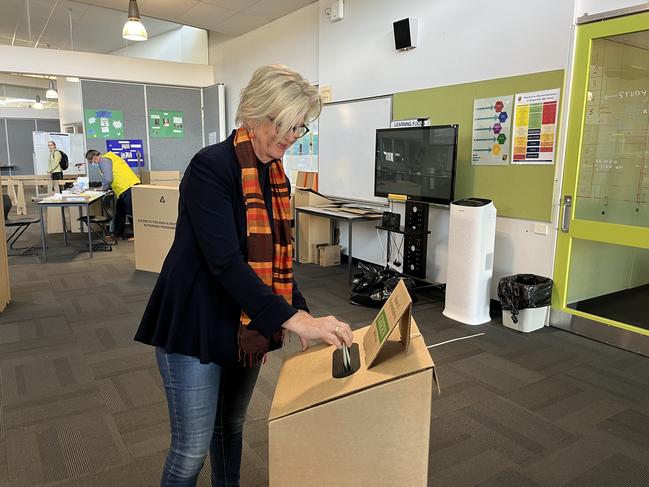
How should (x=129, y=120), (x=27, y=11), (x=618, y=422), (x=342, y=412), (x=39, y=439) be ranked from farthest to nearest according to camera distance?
(x=129, y=120) < (x=27, y=11) < (x=618, y=422) < (x=39, y=439) < (x=342, y=412)

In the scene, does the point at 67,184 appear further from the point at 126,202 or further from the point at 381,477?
the point at 381,477

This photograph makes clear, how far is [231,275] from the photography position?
1030 millimetres

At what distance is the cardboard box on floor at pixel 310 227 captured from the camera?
554 cm

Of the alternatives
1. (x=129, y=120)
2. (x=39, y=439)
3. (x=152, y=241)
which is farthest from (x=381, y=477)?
(x=129, y=120)

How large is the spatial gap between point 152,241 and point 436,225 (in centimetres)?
284

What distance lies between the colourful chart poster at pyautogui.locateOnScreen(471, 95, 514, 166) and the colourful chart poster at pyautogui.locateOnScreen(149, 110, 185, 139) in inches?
224

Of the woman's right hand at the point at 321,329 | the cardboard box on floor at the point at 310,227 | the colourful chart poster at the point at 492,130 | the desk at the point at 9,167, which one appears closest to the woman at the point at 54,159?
the desk at the point at 9,167

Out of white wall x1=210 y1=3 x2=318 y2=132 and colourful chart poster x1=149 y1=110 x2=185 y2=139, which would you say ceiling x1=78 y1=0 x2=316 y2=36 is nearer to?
white wall x1=210 y1=3 x2=318 y2=132

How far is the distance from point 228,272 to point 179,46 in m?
8.61

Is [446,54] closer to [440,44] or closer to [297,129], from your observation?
[440,44]

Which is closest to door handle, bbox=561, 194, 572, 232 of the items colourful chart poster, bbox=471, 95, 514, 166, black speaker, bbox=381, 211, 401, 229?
colourful chart poster, bbox=471, 95, 514, 166

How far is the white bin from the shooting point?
11.3 feet

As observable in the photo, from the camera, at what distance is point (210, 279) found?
3.57 ft

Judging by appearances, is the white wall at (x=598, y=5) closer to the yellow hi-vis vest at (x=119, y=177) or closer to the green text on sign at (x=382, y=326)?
the green text on sign at (x=382, y=326)
